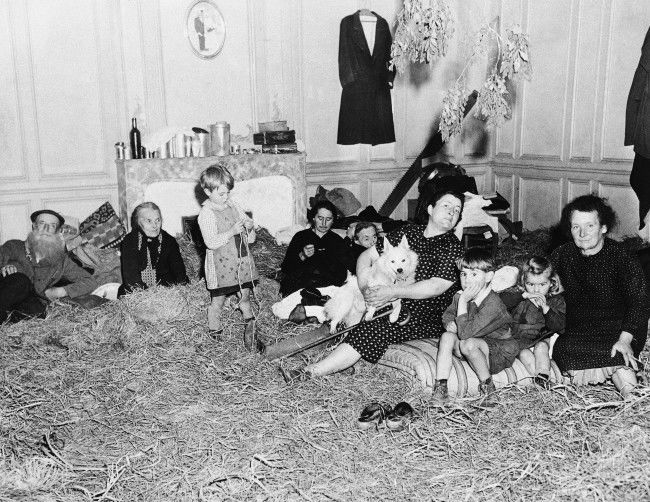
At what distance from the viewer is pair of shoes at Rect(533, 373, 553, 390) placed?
3.49 m

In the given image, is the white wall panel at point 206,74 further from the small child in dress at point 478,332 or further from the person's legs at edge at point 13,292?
the small child in dress at point 478,332

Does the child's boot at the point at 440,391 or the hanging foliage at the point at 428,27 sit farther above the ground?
the hanging foliage at the point at 428,27

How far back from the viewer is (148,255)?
5.01 meters

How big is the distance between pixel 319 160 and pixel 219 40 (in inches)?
68.6

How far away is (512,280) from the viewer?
152 inches

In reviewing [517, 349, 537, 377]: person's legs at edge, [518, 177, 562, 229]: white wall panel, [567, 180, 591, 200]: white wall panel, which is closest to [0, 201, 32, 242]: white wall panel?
[517, 349, 537, 377]: person's legs at edge

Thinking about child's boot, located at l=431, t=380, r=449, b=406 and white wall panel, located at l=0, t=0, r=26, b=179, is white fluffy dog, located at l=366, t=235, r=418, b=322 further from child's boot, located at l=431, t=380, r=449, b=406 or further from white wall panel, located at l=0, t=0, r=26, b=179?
white wall panel, located at l=0, t=0, r=26, b=179

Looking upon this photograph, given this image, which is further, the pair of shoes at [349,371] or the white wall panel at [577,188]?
the white wall panel at [577,188]

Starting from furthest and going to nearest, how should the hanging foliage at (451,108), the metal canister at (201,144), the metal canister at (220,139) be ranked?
the metal canister at (220,139) → the metal canister at (201,144) → the hanging foliage at (451,108)

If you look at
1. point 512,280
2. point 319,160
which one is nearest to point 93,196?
point 319,160

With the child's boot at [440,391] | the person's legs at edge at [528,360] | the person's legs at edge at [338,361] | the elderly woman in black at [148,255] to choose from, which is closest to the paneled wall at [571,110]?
the person's legs at edge at [528,360]

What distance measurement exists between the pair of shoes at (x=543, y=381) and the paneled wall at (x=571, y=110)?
3507mm

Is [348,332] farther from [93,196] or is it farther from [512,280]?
[93,196]

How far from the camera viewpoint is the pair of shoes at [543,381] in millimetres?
3494
